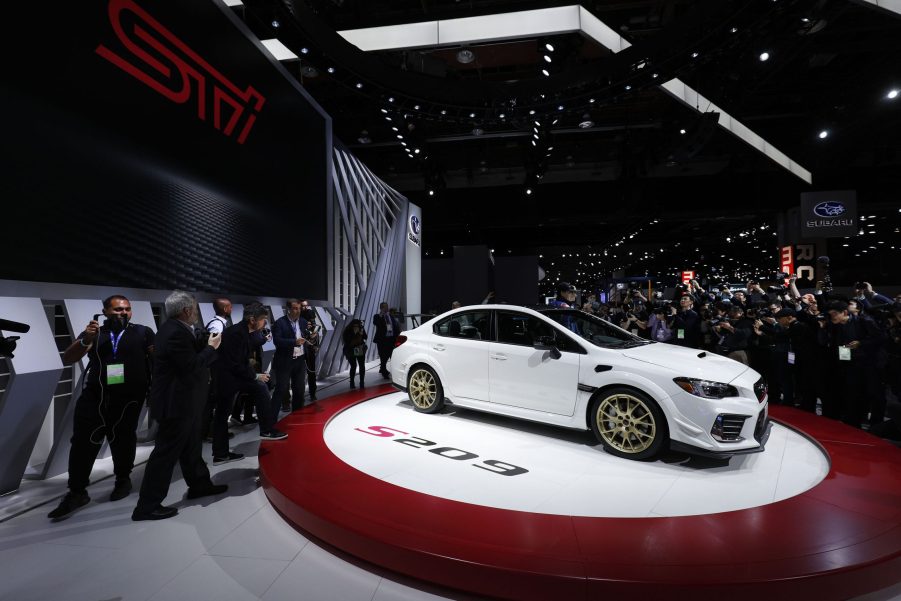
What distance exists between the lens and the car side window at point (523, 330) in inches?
165

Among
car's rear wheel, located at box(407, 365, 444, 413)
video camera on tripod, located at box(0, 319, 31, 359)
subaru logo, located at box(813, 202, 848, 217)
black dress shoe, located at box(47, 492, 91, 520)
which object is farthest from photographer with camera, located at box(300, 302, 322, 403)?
subaru logo, located at box(813, 202, 848, 217)

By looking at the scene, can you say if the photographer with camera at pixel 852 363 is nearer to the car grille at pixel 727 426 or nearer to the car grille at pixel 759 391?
the car grille at pixel 759 391

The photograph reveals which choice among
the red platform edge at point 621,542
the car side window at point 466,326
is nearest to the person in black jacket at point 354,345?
the car side window at point 466,326

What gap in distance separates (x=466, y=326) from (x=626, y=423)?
1959mm

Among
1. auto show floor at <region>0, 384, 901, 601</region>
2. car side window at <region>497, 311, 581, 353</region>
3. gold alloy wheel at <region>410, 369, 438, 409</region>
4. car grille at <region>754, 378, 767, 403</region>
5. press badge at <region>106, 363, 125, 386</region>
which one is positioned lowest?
auto show floor at <region>0, 384, 901, 601</region>

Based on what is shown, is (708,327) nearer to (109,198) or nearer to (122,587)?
(122,587)

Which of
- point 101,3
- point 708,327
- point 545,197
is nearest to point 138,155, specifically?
point 101,3

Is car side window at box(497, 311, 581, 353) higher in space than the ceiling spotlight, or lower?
lower

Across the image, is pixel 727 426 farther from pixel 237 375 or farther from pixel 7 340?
pixel 7 340

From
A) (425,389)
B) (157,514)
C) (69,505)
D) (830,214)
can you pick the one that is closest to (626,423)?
(425,389)

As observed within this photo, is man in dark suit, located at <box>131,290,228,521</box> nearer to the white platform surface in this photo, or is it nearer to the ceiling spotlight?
the white platform surface

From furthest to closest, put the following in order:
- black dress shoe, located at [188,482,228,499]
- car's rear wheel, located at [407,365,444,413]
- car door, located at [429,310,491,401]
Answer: car's rear wheel, located at [407,365,444,413] < car door, located at [429,310,491,401] < black dress shoe, located at [188,482,228,499]

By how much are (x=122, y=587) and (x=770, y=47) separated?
10584 mm

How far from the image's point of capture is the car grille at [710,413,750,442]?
325 centimetres
